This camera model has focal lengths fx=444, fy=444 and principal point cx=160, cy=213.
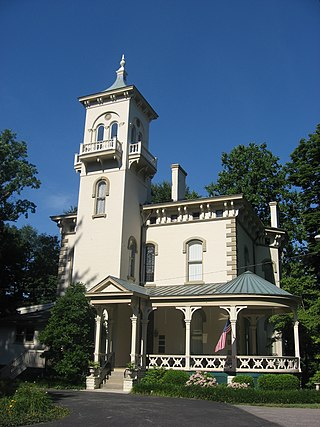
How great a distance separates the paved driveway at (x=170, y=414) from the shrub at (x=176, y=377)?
103 inches

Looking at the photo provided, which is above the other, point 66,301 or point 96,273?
point 96,273

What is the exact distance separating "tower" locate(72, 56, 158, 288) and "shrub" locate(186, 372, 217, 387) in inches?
306

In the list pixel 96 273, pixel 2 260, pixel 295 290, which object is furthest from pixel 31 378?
pixel 295 290

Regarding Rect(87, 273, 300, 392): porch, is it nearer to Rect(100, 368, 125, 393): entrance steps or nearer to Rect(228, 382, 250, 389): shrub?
Rect(100, 368, 125, 393): entrance steps

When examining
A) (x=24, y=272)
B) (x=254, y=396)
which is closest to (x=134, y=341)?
(x=254, y=396)

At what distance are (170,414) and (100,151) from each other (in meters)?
17.5

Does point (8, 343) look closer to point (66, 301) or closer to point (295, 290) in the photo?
point (66, 301)

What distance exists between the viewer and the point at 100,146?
91.0ft

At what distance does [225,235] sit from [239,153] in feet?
64.8

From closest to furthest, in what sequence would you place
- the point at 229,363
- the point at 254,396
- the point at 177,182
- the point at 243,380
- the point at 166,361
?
the point at 254,396
the point at 243,380
the point at 229,363
the point at 166,361
the point at 177,182

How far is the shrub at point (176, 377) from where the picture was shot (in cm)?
1944

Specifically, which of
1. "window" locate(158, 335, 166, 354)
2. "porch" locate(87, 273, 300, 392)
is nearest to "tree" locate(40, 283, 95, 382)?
"porch" locate(87, 273, 300, 392)

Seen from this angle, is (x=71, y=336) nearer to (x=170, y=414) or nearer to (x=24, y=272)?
(x=170, y=414)

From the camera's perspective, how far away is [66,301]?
22.9 meters
